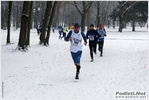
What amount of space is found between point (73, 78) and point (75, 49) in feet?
3.51

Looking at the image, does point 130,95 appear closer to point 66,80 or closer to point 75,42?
point 66,80

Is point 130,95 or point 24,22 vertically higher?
point 24,22

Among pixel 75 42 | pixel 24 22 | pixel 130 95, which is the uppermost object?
pixel 24 22


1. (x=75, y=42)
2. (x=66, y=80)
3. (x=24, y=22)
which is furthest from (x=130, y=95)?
(x=24, y=22)

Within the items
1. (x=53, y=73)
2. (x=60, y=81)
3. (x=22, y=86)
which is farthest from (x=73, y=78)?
(x=22, y=86)

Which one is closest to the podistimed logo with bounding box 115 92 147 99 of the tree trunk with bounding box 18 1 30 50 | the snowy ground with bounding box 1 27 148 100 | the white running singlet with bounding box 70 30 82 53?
the snowy ground with bounding box 1 27 148 100

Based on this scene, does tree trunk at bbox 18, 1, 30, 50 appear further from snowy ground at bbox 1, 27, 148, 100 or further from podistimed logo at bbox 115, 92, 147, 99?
podistimed logo at bbox 115, 92, 147, 99

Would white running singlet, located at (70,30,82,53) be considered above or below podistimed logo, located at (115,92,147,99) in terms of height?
above

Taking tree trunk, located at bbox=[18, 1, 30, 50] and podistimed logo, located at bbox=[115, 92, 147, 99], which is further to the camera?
tree trunk, located at bbox=[18, 1, 30, 50]

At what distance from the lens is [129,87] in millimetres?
8062

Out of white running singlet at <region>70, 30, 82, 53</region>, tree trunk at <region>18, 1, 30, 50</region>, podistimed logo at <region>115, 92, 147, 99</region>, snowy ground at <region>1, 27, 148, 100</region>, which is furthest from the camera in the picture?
tree trunk at <region>18, 1, 30, 50</region>

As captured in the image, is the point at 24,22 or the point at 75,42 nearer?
the point at 75,42

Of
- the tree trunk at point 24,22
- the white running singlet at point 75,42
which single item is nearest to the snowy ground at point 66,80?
the white running singlet at point 75,42

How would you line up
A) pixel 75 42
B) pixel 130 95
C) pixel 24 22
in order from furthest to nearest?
1. pixel 24 22
2. pixel 75 42
3. pixel 130 95
